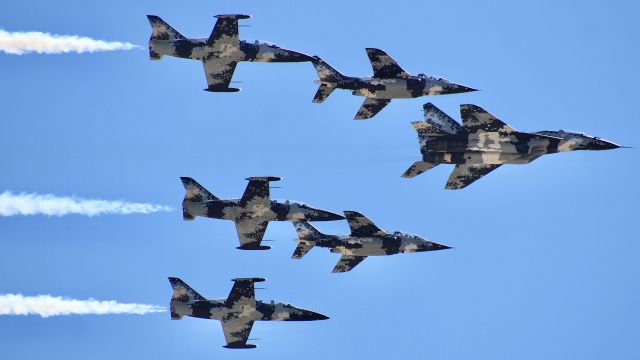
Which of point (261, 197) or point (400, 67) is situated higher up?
point (400, 67)

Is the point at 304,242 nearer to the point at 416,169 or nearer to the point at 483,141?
the point at 416,169

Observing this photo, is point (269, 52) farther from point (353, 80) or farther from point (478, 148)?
point (478, 148)

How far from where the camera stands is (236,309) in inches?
3942

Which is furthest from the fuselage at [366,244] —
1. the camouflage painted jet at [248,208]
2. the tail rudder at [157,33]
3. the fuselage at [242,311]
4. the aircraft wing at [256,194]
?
the tail rudder at [157,33]

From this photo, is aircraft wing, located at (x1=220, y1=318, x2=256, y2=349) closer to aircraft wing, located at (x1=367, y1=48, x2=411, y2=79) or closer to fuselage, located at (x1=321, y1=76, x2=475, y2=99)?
fuselage, located at (x1=321, y1=76, x2=475, y2=99)

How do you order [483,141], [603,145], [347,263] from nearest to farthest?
[483,141], [603,145], [347,263]

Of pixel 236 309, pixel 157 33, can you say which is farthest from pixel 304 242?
pixel 157 33

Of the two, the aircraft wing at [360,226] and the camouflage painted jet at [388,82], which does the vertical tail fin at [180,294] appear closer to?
the aircraft wing at [360,226]

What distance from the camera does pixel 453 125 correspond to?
99.2 meters

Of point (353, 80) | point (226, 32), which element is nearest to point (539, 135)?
point (353, 80)

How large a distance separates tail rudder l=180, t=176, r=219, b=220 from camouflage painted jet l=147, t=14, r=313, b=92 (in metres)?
5.33

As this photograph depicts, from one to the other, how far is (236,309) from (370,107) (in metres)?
11.9

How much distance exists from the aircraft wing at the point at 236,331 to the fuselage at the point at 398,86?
12551 millimetres

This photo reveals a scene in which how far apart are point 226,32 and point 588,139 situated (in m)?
18.2
